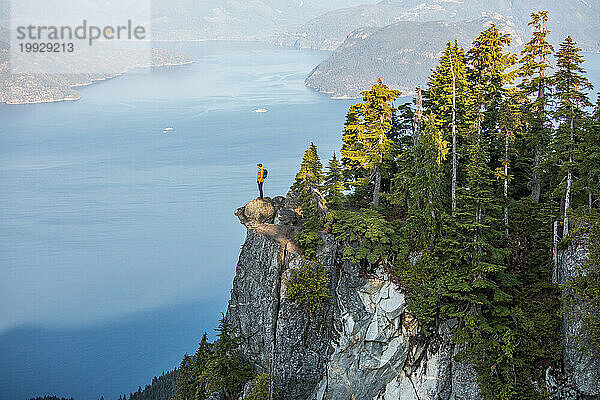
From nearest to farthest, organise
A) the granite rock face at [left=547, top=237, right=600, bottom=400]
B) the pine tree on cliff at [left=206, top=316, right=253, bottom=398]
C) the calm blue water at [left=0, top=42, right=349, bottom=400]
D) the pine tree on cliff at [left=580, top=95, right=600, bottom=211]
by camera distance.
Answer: the granite rock face at [left=547, top=237, right=600, bottom=400], the pine tree on cliff at [left=580, top=95, right=600, bottom=211], the pine tree on cliff at [left=206, top=316, right=253, bottom=398], the calm blue water at [left=0, top=42, right=349, bottom=400]

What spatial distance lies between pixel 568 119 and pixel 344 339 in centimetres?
1626

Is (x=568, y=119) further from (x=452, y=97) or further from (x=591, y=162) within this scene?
(x=452, y=97)

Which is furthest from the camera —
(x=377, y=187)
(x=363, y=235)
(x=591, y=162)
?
(x=377, y=187)

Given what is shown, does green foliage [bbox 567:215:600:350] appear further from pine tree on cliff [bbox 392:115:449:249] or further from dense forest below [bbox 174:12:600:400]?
pine tree on cliff [bbox 392:115:449:249]

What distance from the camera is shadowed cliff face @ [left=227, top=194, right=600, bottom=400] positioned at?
26.6 meters

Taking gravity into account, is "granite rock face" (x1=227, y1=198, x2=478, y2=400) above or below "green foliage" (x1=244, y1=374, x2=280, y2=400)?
above

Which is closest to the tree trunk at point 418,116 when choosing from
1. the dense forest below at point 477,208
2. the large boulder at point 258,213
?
the dense forest below at point 477,208

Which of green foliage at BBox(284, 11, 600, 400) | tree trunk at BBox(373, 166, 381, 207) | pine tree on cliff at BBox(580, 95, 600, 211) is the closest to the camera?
green foliage at BBox(284, 11, 600, 400)

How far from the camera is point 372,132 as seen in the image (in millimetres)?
33219

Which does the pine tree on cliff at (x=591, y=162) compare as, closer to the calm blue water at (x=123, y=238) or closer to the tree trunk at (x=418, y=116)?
the tree trunk at (x=418, y=116)

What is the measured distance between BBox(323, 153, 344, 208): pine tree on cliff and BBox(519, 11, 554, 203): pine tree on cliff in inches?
414

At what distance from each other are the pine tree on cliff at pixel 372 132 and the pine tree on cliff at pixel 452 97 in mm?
2670

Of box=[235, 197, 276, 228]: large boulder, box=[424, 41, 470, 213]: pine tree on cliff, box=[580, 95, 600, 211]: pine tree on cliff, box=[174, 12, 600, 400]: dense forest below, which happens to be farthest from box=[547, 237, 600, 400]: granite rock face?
box=[235, 197, 276, 228]: large boulder

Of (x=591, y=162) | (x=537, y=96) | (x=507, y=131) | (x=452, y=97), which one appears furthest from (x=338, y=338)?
(x=537, y=96)
